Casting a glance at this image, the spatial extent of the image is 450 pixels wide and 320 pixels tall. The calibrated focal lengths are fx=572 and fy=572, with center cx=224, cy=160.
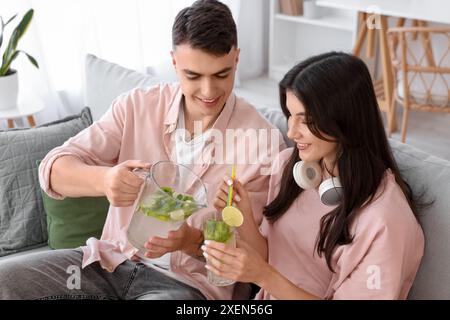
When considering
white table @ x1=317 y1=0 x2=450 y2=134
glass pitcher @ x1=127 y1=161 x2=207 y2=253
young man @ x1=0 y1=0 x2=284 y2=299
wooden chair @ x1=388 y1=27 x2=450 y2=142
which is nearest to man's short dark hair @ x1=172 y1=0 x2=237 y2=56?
young man @ x1=0 y1=0 x2=284 y2=299

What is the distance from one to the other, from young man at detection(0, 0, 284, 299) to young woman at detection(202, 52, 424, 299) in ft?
0.65

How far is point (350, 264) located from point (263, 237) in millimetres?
308

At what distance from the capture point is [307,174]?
1.33 meters

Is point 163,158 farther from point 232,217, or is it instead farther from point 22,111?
point 22,111

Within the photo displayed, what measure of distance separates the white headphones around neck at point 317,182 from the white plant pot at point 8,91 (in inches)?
61.2

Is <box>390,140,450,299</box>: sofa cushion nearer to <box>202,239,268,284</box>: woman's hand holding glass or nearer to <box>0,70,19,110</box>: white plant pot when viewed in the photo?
<box>202,239,268,284</box>: woman's hand holding glass

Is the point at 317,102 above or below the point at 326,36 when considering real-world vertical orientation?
above

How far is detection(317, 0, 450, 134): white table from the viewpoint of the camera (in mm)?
3096

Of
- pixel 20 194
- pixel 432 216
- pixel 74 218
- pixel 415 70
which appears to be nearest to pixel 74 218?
pixel 74 218

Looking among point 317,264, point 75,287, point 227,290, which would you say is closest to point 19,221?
point 75,287

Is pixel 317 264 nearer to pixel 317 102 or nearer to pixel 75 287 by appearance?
pixel 317 102

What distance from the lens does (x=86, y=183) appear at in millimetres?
1461

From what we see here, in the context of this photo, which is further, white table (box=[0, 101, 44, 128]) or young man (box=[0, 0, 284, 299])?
white table (box=[0, 101, 44, 128])

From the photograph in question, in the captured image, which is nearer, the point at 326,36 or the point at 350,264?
the point at 350,264
